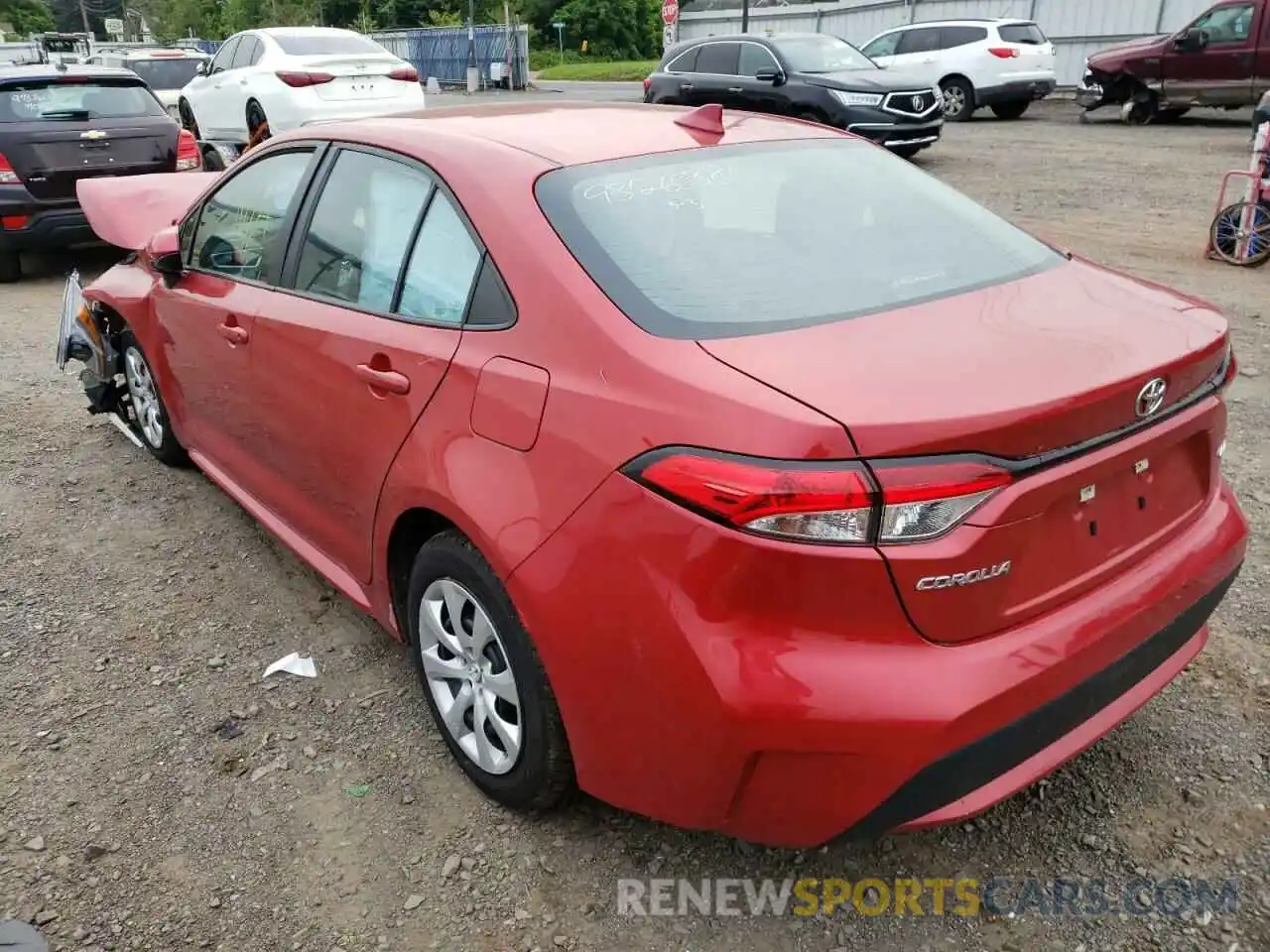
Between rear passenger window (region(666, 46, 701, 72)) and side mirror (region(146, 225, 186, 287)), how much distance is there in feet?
36.9

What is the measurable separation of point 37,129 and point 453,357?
24.7ft

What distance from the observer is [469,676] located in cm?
255

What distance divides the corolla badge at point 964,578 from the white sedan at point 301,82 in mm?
11287

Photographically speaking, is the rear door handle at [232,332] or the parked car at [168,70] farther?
the parked car at [168,70]

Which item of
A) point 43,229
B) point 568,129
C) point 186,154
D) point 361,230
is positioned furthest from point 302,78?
point 568,129

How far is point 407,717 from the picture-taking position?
2.98 metres

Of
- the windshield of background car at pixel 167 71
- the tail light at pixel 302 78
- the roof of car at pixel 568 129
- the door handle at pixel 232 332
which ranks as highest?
the windshield of background car at pixel 167 71

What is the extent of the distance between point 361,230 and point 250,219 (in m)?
0.82

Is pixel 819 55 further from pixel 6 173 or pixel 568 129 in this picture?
pixel 568 129

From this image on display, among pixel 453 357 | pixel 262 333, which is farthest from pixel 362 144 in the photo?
pixel 453 357

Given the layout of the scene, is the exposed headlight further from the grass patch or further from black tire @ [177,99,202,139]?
the grass patch

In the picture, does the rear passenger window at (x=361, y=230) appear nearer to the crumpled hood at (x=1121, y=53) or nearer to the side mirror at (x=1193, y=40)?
the side mirror at (x=1193, y=40)

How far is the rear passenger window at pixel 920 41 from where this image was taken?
687 inches

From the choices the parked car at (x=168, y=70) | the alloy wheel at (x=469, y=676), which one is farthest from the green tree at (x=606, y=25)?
the alloy wheel at (x=469, y=676)
